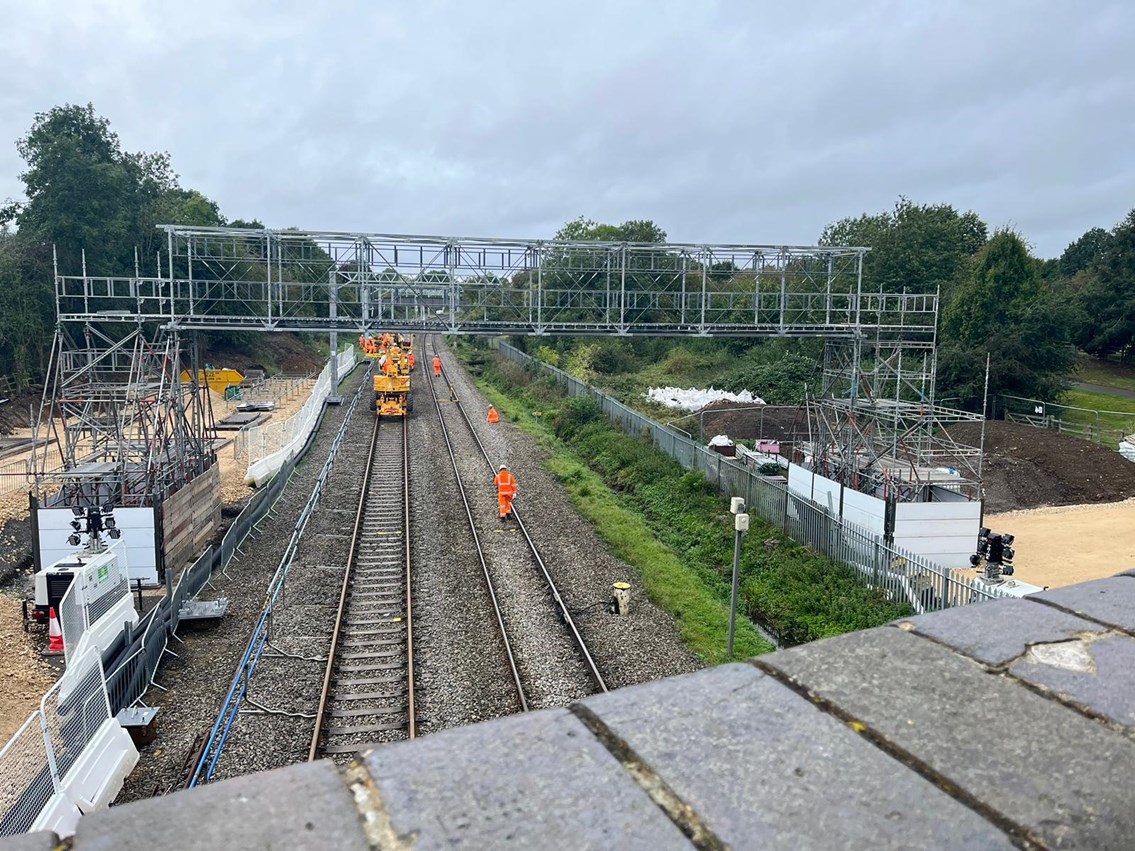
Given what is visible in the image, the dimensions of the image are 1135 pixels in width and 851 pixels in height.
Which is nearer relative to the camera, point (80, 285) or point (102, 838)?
point (102, 838)

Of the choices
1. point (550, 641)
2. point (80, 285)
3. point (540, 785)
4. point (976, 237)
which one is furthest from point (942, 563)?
point (976, 237)

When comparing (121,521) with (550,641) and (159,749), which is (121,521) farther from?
(550,641)

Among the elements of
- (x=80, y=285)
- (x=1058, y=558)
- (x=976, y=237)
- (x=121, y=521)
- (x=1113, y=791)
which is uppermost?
(x=976, y=237)

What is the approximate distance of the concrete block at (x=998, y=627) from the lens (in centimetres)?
219

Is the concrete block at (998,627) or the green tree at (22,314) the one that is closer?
the concrete block at (998,627)

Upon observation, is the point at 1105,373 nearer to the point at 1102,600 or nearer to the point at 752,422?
the point at 752,422

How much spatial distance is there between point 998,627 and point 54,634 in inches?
614

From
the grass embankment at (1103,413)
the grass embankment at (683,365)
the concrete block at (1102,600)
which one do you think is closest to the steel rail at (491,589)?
the concrete block at (1102,600)

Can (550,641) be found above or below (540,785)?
below

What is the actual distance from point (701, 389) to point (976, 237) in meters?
44.1

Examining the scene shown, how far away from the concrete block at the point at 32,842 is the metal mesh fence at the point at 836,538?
27.4 ft

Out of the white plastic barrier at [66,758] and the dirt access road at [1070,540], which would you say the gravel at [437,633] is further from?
the dirt access road at [1070,540]

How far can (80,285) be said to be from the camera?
4641 cm

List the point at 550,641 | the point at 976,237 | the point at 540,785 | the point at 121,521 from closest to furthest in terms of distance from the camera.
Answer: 1. the point at 540,785
2. the point at 550,641
3. the point at 121,521
4. the point at 976,237
